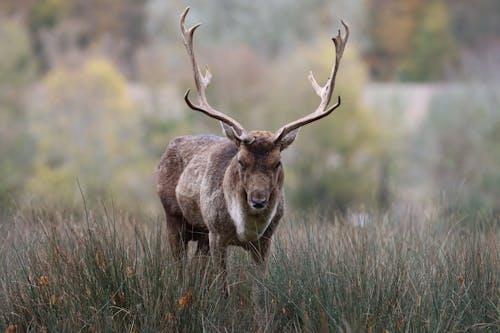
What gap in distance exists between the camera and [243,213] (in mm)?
7043

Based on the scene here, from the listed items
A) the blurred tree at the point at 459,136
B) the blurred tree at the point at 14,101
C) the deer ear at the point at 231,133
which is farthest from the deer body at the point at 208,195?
the blurred tree at the point at 459,136

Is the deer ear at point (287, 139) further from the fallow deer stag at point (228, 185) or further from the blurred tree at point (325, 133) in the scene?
the blurred tree at point (325, 133)

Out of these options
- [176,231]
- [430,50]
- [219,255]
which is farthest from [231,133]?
[430,50]

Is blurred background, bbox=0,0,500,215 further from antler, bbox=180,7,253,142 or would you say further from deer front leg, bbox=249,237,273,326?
deer front leg, bbox=249,237,273,326

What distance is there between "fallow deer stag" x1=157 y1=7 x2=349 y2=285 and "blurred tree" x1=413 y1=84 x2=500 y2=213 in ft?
80.6

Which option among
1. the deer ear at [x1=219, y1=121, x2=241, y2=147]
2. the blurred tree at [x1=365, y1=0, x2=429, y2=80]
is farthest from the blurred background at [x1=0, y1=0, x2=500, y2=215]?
the deer ear at [x1=219, y1=121, x2=241, y2=147]

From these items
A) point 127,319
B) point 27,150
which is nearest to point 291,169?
point 27,150

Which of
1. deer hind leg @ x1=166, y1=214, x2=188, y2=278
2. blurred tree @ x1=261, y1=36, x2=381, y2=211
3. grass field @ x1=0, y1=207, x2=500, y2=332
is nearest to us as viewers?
grass field @ x1=0, y1=207, x2=500, y2=332

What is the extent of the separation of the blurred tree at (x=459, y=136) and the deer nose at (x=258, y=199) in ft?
84.6

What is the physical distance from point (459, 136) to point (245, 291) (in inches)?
1201

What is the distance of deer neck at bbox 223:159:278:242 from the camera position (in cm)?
702

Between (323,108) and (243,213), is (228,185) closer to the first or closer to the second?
(243,213)

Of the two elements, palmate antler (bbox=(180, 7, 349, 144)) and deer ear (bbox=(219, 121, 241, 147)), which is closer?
palmate antler (bbox=(180, 7, 349, 144))

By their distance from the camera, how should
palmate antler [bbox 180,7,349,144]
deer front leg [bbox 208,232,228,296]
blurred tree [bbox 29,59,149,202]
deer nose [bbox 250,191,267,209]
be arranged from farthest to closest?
blurred tree [bbox 29,59,149,202] → palmate antler [bbox 180,7,349,144] → deer front leg [bbox 208,232,228,296] → deer nose [bbox 250,191,267,209]
